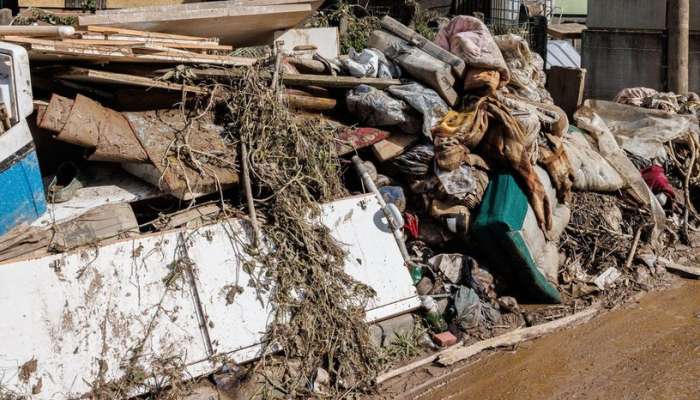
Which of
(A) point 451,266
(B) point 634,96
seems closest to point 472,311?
(A) point 451,266

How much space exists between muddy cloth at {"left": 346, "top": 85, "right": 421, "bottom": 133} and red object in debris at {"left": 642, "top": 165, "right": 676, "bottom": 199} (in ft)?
8.99

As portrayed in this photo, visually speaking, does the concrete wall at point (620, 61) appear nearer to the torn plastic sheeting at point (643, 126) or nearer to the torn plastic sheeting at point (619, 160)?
the torn plastic sheeting at point (643, 126)

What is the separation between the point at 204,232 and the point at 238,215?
0.89 feet

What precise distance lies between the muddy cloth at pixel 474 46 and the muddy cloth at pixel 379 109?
2.49ft

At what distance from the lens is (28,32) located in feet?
15.8

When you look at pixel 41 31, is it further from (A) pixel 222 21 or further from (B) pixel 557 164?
(B) pixel 557 164

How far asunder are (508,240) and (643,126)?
3260mm

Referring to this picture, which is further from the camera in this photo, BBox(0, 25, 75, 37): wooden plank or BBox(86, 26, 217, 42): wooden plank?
BBox(86, 26, 217, 42): wooden plank

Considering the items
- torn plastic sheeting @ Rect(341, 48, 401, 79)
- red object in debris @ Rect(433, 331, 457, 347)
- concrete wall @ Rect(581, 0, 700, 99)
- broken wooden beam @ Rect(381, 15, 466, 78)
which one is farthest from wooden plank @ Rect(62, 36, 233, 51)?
concrete wall @ Rect(581, 0, 700, 99)

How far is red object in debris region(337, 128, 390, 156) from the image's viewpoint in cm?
558

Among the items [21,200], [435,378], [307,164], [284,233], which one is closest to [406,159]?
[307,164]

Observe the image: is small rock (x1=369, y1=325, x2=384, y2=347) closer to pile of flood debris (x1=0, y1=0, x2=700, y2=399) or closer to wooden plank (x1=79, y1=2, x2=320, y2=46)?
pile of flood debris (x1=0, y1=0, x2=700, y2=399)

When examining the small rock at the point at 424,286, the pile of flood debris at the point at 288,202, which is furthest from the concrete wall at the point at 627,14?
the small rock at the point at 424,286

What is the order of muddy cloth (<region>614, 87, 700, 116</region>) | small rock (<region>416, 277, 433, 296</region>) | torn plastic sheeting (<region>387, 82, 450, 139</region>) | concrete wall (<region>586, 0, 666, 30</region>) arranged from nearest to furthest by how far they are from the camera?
small rock (<region>416, 277, 433, 296</region>), torn plastic sheeting (<region>387, 82, 450, 139</region>), muddy cloth (<region>614, 87, 700, 116</region>), concrete wall (<region>586, 0, 666, 30</region>)
